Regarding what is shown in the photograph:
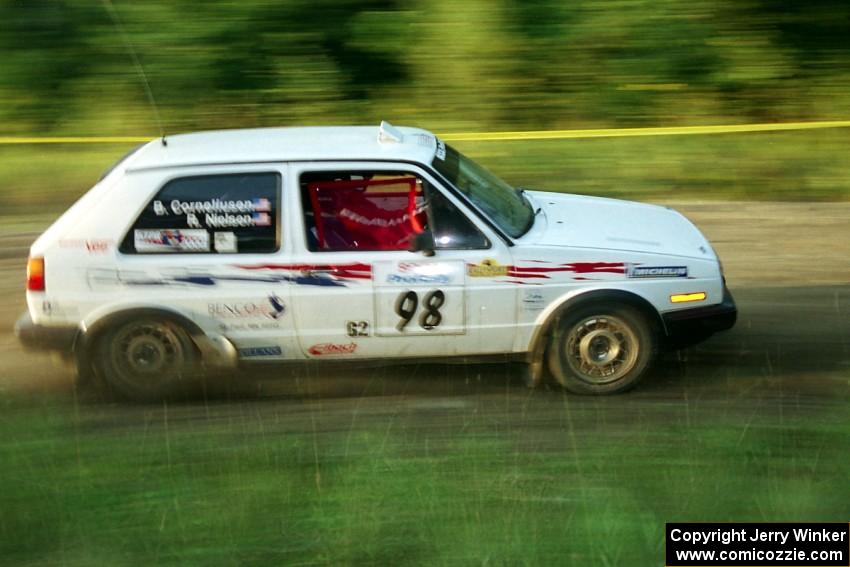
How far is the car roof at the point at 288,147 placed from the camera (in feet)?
21.5

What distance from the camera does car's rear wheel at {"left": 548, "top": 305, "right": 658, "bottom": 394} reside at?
21.4 feet

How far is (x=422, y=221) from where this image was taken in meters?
6.54

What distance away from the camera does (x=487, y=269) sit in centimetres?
641

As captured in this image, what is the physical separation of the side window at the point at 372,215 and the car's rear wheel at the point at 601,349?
2.37ft

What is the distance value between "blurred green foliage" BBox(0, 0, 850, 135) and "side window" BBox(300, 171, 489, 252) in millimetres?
8087

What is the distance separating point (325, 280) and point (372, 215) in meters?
0.57

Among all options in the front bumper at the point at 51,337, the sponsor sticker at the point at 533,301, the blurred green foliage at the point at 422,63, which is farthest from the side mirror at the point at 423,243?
the blurred green foliage at the point at 422,63

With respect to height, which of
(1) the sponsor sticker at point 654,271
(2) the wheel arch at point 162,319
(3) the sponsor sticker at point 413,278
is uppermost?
(3) the sponsor sticker at point 413,278

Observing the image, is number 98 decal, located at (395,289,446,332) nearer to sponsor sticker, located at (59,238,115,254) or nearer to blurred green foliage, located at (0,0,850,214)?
sponsor sticker, located at (59,238,115,254)

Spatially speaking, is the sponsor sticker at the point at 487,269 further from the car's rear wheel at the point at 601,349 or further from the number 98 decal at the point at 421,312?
the car's rear wheel at the point at 601,349

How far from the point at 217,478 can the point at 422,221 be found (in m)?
1.94

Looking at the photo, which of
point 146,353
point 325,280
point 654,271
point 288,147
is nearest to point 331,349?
point 325,280

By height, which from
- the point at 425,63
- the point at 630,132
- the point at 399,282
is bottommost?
the point at 399,282

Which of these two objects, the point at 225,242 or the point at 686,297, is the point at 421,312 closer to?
the point at 225,242
